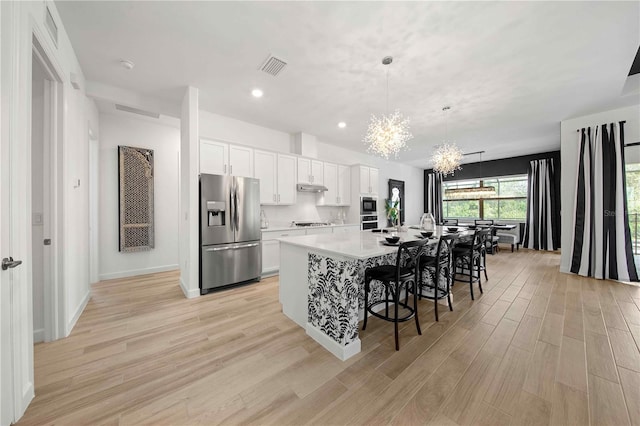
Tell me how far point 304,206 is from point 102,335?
3903 mm

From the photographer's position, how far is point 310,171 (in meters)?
5.19

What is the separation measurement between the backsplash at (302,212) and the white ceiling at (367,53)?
6.28ft

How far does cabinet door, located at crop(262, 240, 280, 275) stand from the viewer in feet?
13.7

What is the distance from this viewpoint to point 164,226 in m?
4.60

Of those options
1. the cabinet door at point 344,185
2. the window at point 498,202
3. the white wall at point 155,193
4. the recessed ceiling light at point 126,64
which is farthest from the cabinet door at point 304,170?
the window at point 498,202

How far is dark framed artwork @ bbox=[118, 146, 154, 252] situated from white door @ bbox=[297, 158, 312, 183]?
9.19ft

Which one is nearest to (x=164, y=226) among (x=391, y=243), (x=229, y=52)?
(x=229, y=52)

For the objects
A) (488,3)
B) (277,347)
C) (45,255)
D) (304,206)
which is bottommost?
(277,347)

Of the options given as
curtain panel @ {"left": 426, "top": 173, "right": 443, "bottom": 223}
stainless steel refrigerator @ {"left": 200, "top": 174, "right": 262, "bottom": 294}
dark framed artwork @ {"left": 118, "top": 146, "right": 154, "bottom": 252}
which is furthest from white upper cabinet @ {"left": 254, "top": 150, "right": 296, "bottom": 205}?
curtain panel @ {"left": 426, "top": 173, "right": 443, "bottom": 223}

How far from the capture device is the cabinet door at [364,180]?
600cm

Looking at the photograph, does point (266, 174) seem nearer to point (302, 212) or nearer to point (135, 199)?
point (302, 212)

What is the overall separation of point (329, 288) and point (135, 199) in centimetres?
413

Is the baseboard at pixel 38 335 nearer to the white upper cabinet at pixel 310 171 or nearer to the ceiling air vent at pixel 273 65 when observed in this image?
the ceiling air vent at pixel 273 65

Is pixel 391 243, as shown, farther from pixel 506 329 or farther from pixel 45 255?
pixel 45 255
